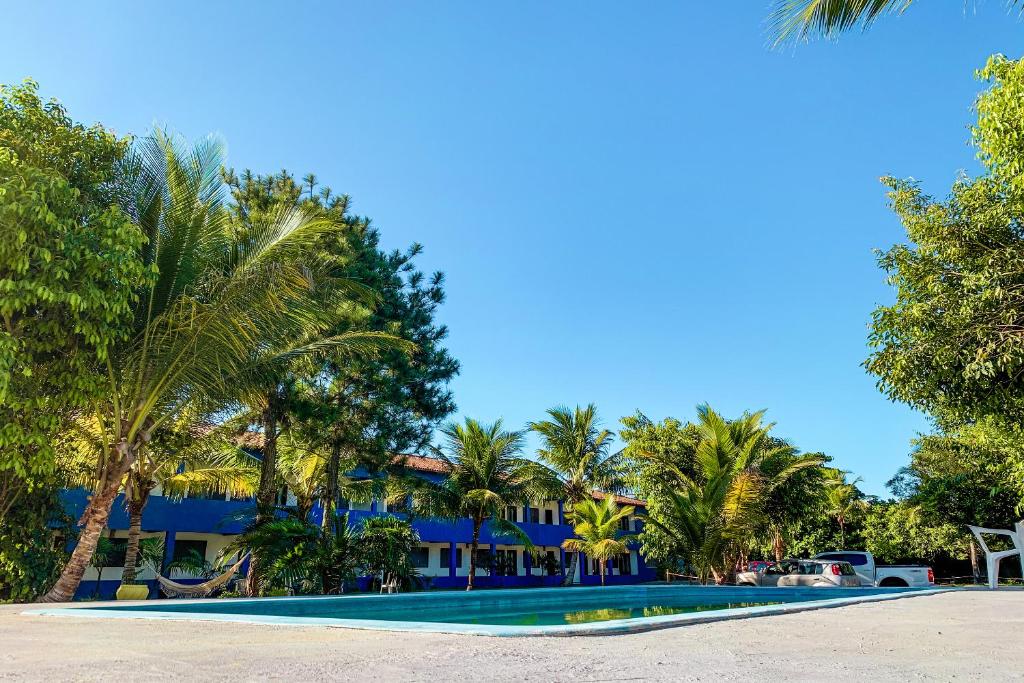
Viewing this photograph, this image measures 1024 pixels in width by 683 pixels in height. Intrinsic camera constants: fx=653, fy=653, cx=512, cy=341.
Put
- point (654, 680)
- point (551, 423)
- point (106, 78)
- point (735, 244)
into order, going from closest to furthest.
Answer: point (654, 680), point (106, 78), point (735, 244), point (551, 423)

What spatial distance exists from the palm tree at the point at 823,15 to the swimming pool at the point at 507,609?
5.79 metres

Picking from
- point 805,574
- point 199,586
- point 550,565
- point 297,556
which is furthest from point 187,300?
point 550,565

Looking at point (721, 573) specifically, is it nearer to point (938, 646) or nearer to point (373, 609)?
point (373, 609)

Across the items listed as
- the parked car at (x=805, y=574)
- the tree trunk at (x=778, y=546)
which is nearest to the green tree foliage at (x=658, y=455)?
the parked car at (x=805, y=574)

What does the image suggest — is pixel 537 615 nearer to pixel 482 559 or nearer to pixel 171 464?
pixel 171 464

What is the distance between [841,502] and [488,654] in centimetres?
4160

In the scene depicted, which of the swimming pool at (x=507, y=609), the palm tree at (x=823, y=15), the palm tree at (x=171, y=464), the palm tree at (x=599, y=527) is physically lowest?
the swimming pool at (x=507, y=609)

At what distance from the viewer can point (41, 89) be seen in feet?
33.4

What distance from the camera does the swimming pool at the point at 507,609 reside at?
16.7 ft

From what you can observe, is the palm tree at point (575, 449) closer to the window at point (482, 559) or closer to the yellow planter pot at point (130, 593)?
the window at point (482, 559)

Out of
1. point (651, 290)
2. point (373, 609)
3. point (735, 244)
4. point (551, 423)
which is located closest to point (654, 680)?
point (373, 609)

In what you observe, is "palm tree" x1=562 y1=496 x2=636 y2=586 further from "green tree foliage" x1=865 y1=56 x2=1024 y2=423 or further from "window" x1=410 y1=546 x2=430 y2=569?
"green tree foliage" x1=865 y1=56 x2=1024 y2=423

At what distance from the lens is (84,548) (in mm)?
10391

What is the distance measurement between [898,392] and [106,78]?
1533 centimetres
